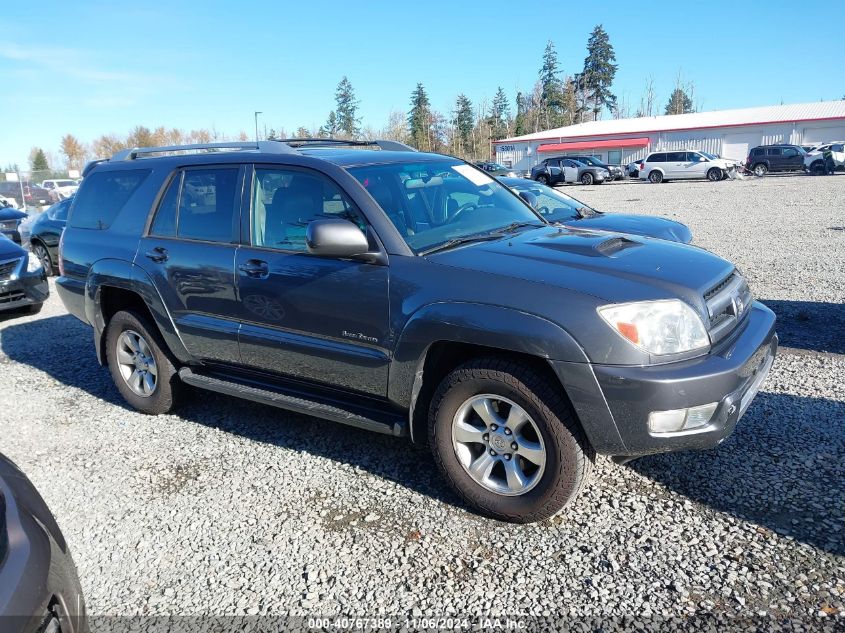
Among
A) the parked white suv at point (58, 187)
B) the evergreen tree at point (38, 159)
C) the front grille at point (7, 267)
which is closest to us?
the front grille at point (7, 267)

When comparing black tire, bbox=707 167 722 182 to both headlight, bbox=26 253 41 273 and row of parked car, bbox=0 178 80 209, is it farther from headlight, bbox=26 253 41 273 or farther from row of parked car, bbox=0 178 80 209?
headlight, bbox=26 253 41 273

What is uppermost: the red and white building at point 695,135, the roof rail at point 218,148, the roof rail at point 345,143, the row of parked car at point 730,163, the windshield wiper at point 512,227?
the red and white building at point 695,135

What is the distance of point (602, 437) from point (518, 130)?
85.5 meters

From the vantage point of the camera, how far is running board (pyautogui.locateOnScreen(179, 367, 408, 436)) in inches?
146

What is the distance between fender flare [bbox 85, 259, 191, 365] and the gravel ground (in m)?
0.65

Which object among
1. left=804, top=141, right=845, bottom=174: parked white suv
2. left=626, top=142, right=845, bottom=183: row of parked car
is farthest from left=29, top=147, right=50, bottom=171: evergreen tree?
left=804, top=141, right=845, bottom=174: parked white suv

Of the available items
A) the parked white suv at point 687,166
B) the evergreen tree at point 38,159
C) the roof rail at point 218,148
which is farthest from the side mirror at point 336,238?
the evergreen tree at point 38,159

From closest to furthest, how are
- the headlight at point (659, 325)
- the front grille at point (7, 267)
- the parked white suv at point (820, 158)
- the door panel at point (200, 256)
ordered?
the headlight at point (659, 325)
the door panel at point (200, 256)
the front grille at point (7, 267)
the parked white suv at point (820, 158)

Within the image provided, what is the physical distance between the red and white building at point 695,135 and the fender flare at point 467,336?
53274 mm

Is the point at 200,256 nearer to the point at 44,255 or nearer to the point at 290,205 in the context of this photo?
the point at 290,205

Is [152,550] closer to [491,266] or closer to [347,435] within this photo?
[347,435]

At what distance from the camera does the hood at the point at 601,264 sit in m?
3.16

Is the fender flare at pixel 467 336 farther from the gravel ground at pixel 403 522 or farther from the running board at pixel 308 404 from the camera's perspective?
the gravel ground at pixel 403 522

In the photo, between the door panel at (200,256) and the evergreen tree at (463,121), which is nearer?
the door panel at (200,256)
